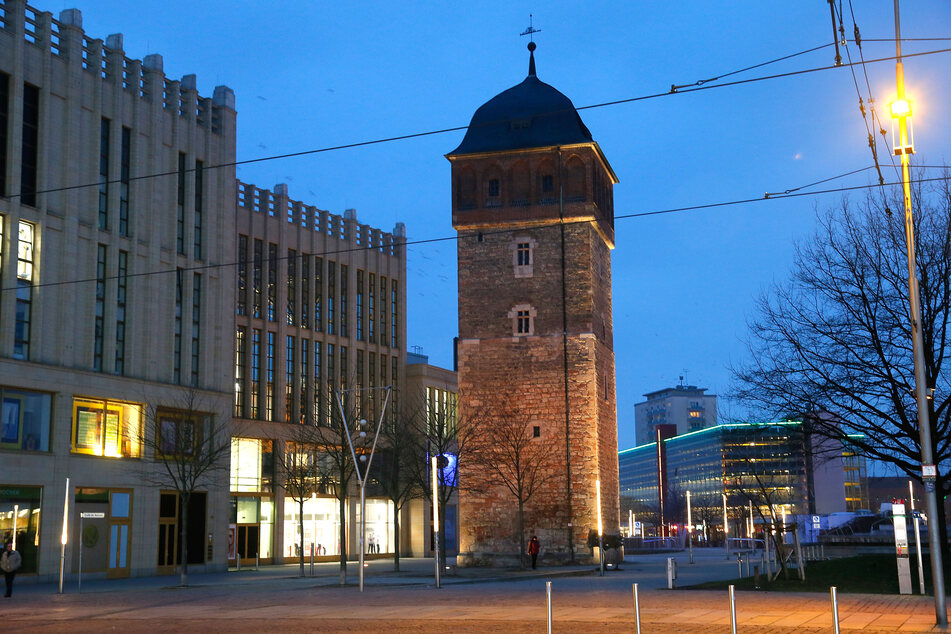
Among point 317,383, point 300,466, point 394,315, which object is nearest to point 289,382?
point 317,383

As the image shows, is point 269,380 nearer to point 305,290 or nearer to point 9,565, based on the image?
point 305,290

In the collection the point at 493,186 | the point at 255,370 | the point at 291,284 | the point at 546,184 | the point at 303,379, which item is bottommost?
the point at 303,379

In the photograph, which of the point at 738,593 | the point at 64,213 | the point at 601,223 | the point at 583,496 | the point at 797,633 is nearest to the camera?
the point at 797,633

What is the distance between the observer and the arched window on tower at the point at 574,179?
54.8 metres

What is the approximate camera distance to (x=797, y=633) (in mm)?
17250

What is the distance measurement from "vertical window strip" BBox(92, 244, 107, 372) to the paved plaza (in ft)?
38.6

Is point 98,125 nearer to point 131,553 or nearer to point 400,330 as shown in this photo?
point 131,553

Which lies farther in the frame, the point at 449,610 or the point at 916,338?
the point at 449,610

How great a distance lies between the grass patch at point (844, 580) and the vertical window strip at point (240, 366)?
113 ft

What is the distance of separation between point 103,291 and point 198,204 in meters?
8.31

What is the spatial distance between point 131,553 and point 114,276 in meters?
12.0

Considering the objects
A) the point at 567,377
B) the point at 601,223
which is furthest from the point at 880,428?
the point at 601,223

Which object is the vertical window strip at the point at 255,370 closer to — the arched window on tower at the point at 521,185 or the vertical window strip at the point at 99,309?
the vertical window strip at the point at 99,309

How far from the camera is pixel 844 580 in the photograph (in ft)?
102
